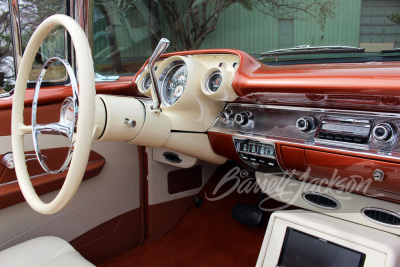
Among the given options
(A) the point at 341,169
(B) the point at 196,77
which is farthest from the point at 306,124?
(B) the point at 196,77

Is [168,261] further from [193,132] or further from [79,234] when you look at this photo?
[193,132]

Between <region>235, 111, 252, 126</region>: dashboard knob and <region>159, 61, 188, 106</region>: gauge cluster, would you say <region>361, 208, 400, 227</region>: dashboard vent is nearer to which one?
<region>235, 111, 252, 126</region>: dashboard knob

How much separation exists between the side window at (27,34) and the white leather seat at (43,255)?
27.7 inches

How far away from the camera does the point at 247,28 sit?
173cm

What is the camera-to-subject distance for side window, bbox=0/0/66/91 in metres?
1.57

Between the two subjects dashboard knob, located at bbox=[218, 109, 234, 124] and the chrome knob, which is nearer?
the chrome knob

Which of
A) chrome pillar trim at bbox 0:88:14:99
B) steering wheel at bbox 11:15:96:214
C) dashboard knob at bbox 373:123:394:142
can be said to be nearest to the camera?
steering wheel at bbox 11:15:96:214

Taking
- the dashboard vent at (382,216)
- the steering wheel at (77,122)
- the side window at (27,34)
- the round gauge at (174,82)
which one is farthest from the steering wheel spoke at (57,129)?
the dashboard vent at (382,216)

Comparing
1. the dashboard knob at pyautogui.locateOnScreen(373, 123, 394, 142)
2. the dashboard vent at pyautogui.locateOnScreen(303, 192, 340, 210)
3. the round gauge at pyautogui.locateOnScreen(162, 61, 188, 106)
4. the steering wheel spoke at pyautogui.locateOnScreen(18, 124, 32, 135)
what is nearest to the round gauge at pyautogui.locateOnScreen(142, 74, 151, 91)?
the round gauge at pyautogui.locateOnScreen(162, 61, 188, 106)

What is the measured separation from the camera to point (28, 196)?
1.16 meters

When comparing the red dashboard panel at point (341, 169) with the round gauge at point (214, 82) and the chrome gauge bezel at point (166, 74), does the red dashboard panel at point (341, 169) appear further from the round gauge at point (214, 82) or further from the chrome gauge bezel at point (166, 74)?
the chrome gauge bezel at point (166, 74)

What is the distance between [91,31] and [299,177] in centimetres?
123

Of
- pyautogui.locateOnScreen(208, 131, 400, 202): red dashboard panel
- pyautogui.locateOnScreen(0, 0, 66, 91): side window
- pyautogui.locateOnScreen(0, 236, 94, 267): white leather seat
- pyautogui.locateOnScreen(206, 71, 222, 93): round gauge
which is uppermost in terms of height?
pyautogui.locateOnScreen(0, 0, 66, 91): side window

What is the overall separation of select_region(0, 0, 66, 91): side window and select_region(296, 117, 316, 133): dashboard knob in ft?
3.68
